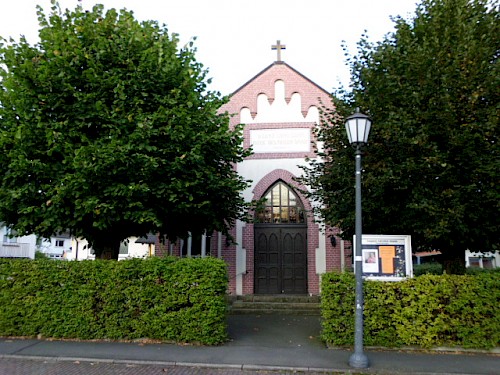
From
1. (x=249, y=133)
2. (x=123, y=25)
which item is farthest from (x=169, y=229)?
(x=249, y=133)

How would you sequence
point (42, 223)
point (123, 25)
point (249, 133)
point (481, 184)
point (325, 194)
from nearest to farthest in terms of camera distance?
point (481, 184), point (42, 223), point (123, 25), point (325, 194), point (249, 133)

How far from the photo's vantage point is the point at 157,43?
8.83m

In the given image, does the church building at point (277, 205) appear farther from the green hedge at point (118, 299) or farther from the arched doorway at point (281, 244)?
the green hedge at point (118, 299)

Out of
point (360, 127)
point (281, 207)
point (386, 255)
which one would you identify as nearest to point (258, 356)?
point (386, 255)

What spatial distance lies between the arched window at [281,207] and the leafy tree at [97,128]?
594cm

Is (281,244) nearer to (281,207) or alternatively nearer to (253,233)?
(253,233)

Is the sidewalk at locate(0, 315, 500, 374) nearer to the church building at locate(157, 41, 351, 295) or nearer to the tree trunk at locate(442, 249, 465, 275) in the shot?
the tree trunk at locate(442, 249, 465, 275)

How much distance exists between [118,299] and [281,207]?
7.69 meters

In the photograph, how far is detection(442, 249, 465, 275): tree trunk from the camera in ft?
31.4

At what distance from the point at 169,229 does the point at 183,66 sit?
4065mm

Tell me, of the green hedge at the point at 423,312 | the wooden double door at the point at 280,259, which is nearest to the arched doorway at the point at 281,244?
the wooden double door at the point at 280,259

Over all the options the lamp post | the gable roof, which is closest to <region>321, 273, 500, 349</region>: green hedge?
the lamp post

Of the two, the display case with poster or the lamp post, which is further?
the display case with poster

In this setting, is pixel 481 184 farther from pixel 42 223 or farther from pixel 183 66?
pixel 42 223
